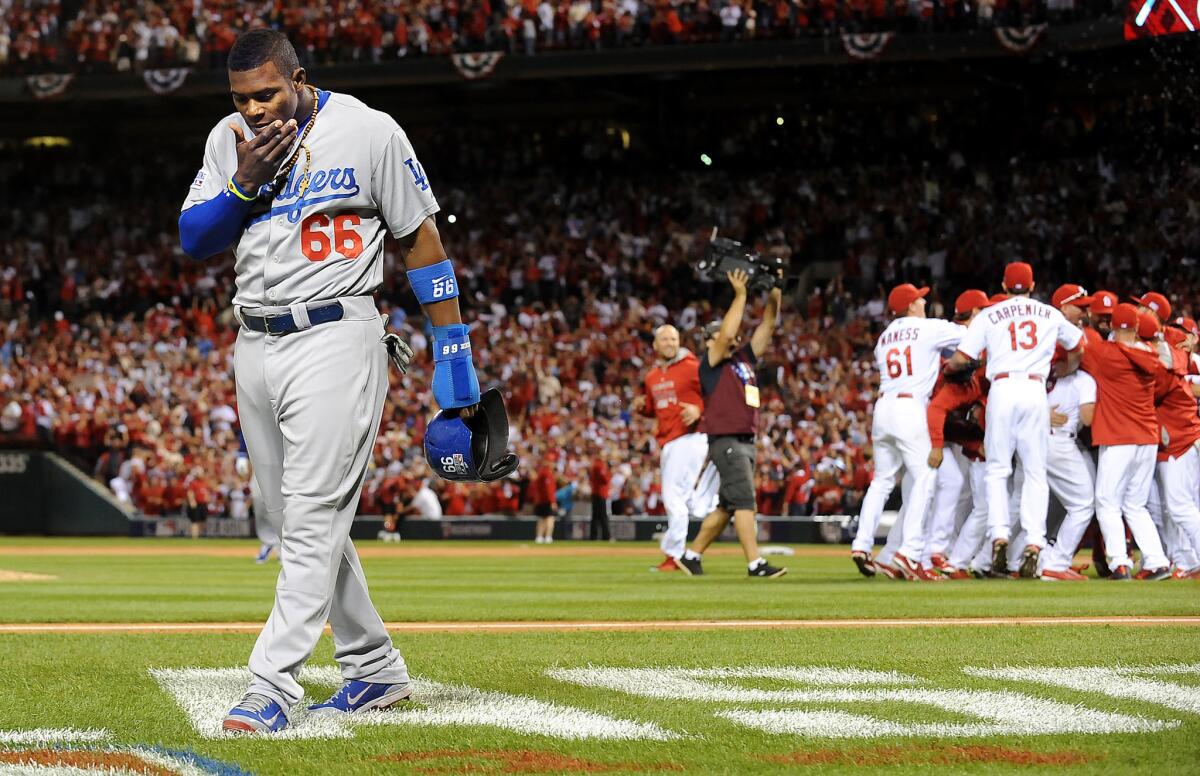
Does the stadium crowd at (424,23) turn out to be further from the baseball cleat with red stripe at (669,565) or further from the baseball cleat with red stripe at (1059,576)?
the baseball cleat with red stripe at (1059,576)

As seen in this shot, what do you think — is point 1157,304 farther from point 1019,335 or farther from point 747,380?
point 747,380

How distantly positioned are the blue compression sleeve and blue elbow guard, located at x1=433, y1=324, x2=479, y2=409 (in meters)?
0.72

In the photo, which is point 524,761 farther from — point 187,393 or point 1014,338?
point 187,393

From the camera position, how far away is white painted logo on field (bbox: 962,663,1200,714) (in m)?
5.11

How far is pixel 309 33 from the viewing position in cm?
3359

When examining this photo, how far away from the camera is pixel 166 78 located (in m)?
33.5

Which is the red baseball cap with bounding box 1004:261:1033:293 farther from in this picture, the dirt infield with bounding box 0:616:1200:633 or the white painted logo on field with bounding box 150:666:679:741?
the white painted logo on field with bounding box 150:666:679:741

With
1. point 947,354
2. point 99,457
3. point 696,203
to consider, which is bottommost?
point 99,457

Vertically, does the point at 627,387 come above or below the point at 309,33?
below

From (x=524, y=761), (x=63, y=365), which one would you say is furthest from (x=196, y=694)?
(x=63, y=365)

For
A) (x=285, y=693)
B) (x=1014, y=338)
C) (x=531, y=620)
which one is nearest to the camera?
(x=285, y=693)

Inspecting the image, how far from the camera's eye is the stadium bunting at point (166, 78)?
3344 centimetres

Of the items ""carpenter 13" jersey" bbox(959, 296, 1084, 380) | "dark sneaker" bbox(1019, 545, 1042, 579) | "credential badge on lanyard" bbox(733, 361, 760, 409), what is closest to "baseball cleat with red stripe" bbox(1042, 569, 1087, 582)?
"dark sneaker" bbox(1019, 545, 1042, 579)

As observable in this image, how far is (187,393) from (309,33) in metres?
8.17
